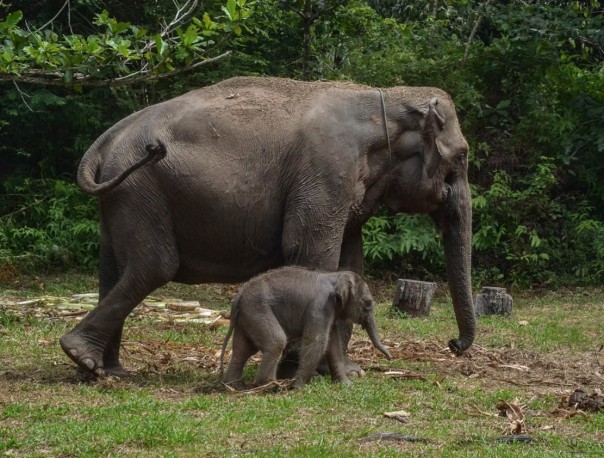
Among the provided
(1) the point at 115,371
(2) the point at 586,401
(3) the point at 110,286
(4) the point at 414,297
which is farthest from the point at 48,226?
(2) the point at 586,401

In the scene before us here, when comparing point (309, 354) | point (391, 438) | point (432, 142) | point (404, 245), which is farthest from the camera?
point (404, 245)

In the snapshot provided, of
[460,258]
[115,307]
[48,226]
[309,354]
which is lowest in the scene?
[48,226]

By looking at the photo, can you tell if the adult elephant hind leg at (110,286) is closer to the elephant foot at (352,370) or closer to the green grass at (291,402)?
the green grass at (291,402)

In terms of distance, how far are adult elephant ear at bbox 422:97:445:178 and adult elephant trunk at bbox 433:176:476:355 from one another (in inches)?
18.2

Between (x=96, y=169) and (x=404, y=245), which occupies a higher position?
(x=96, y=169)

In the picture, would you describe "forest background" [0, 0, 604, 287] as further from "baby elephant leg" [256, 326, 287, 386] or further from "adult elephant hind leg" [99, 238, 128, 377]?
"baby elephant leg" [256, 326, 287, 386]

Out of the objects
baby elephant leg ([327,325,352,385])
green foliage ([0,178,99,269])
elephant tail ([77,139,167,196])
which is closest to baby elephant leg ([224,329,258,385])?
baby elephant leg ([327,325,352,385])

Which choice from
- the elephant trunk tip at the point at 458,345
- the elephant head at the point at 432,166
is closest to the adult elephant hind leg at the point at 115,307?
the elephant head at the point at 432,166

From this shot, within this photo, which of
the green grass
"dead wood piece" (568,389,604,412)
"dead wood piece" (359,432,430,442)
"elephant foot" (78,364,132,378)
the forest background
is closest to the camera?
the green grass

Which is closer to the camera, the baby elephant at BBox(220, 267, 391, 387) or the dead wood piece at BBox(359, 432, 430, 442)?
the dead wood piece at BBox(359, 432, 430, 442)

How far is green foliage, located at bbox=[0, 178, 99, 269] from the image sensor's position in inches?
671

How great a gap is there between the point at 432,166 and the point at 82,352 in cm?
317

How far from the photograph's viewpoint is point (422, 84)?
18.4m

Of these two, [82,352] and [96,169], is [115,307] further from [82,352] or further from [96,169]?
[96,169]
